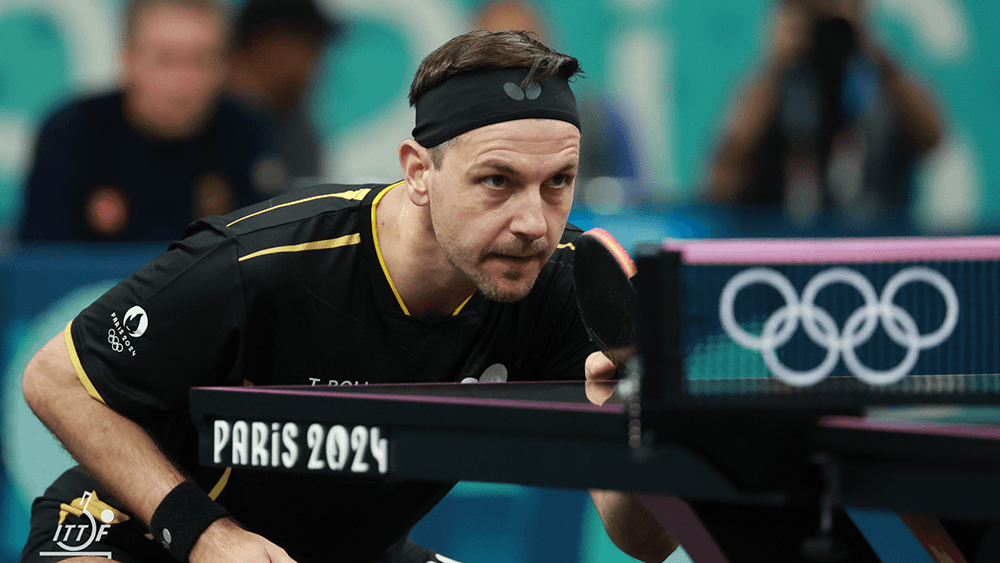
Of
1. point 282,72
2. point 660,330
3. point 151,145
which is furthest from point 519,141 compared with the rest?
point 282,72

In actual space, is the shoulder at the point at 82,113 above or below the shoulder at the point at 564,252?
above

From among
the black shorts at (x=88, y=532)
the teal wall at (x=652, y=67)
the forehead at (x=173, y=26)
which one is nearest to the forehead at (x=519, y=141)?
the black shorts at (x=88, y=532)

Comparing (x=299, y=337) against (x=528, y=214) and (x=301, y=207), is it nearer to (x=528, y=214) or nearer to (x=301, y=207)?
(x=301, y=207)

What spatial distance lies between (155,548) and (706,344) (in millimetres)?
1567

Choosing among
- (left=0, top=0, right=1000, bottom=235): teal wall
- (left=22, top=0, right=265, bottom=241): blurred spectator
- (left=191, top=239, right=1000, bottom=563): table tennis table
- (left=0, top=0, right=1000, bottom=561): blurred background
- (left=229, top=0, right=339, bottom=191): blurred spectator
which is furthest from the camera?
(left=0, top=0, right=1000, bottom=235): teal wall

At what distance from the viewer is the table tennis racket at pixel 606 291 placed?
177 cm

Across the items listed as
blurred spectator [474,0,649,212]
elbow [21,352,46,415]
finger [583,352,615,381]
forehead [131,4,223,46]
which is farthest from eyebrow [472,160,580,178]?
forehead [131,4,223,46]

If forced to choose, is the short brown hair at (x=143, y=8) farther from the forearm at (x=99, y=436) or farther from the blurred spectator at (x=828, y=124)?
the forearm at (x=99, y=436)

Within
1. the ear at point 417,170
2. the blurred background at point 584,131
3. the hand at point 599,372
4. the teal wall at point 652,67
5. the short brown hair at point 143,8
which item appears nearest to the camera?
the hand at point 599,372

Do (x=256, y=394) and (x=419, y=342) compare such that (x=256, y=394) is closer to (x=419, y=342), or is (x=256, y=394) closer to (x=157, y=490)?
(x=157, y=490)

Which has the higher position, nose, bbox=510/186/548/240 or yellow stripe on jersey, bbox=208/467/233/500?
nose, bbox=510/186/548/240

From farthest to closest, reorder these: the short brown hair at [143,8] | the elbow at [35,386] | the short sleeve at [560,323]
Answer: the short brown hair at [143,8]
the short sleeve at [560,323]
the elbow at [35,386]

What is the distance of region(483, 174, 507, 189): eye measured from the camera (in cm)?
219

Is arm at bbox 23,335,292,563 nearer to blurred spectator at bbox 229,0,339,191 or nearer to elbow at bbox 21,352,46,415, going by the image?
elbow at bbox 21,352,46,415
